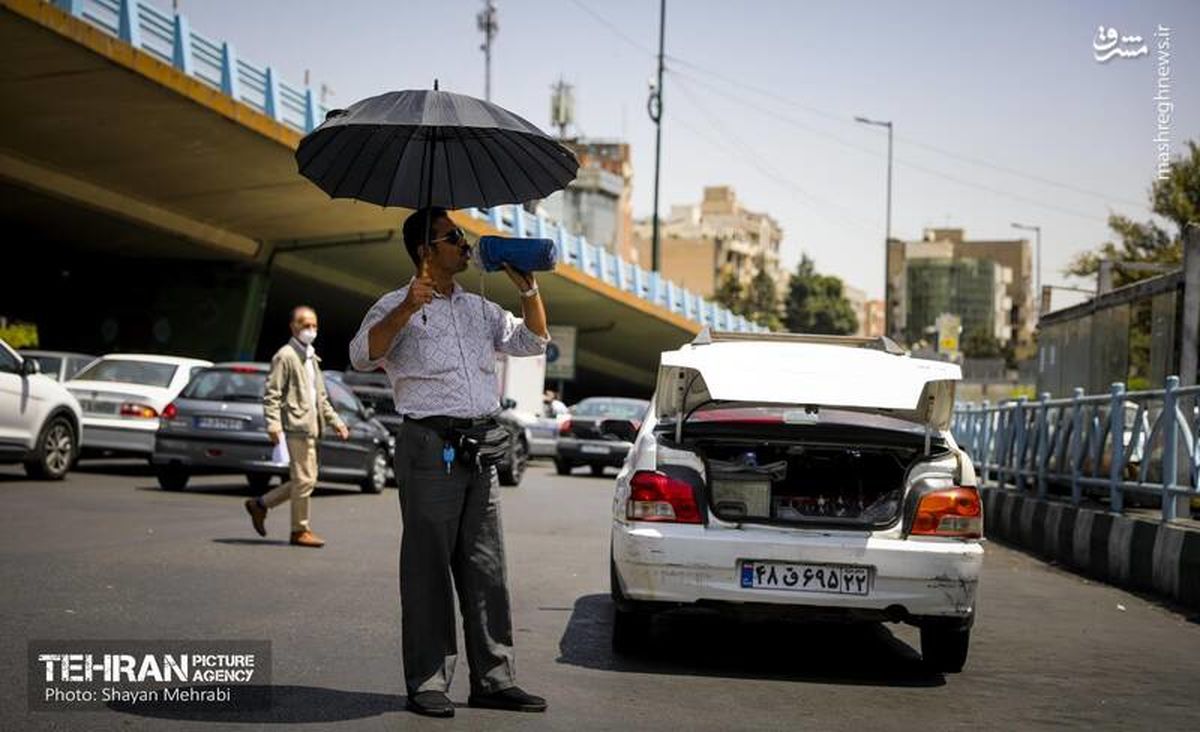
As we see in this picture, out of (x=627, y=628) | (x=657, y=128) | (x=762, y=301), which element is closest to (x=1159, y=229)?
(x=657, y=128)

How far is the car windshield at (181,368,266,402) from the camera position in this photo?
19.3 m

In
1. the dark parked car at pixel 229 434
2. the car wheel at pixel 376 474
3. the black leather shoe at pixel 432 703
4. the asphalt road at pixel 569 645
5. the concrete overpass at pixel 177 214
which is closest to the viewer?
the black leather shoe at pixel 432 703

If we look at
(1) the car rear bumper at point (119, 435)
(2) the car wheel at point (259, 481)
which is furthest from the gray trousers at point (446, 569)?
(1) the car rear bumper at point (119, 435)

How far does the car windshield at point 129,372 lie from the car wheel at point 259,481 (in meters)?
1.97

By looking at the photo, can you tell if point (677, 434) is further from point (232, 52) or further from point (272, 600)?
point (232, 52)

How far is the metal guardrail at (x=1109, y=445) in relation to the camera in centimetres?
1251

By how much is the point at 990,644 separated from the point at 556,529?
25.7 feet

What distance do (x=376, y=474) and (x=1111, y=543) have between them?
994cm

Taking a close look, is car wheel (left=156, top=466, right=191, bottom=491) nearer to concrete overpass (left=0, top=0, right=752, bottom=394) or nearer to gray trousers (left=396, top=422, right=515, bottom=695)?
concrete overpass (left=0, top=0, right=752, bottom=394)

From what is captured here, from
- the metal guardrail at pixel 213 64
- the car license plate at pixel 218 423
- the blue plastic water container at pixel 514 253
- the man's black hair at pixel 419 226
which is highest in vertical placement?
the metal guardrail at pixel 213 64

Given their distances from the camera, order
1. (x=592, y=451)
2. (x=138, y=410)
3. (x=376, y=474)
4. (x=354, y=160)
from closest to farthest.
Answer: (x=354, y=160)
(x=376, y=474)
(x=138, y=410)
(x=592, y=451)

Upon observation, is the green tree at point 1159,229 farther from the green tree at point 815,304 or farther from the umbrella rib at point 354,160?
the green tree at point 815,304

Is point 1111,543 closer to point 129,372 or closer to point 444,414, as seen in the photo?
point 444,414

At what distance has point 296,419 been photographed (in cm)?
1301
